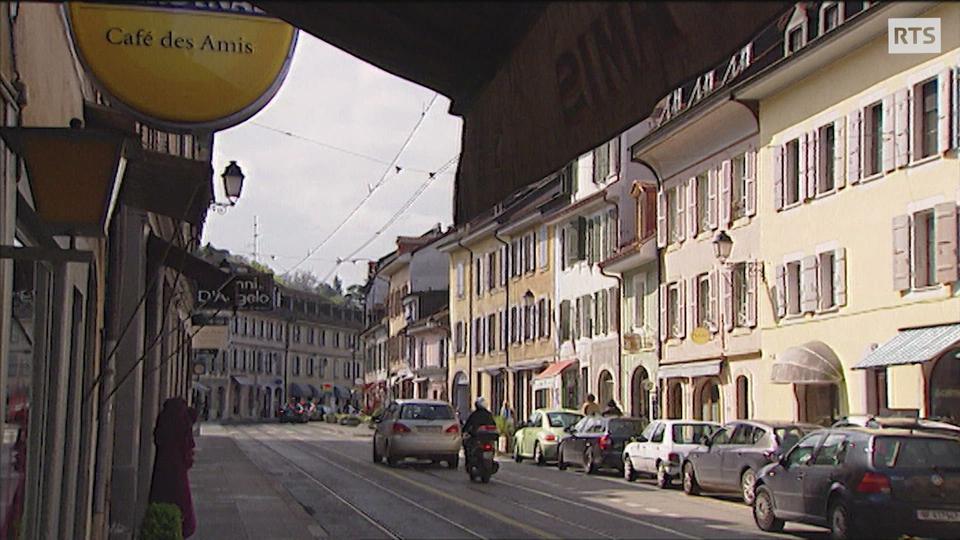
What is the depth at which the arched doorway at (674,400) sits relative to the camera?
40094 mm

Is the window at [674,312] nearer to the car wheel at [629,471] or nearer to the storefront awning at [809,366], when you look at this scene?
the storefront awning at [809,366]

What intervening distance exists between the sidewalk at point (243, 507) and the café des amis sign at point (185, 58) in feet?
34.6

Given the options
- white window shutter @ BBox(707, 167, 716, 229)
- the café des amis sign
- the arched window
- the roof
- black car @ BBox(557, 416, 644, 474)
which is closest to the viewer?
the roof

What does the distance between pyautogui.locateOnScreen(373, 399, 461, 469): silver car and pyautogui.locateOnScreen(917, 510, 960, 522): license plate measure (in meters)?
18.2

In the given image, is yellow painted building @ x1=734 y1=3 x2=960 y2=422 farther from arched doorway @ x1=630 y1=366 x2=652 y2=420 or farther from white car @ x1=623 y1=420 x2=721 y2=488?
arched doorway @ x1=630 y1=366 x2=652 y2=420

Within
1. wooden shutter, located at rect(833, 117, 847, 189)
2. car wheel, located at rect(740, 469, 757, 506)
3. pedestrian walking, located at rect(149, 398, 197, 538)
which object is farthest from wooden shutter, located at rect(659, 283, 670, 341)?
pedestrian walking, located at rect(149, 398, 197, 538)

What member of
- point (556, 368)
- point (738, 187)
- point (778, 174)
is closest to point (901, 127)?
point (778, 174)

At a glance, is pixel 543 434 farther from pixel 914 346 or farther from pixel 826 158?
pixel 914 346

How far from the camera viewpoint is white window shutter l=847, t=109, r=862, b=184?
28.4 m

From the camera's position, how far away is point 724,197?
120 ft

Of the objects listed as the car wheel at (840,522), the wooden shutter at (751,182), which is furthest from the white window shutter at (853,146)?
the car wheel at (840,522)

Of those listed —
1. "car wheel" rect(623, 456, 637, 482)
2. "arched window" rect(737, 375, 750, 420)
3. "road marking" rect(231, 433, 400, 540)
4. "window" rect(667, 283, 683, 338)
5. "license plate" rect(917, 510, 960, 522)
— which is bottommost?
"road marking" rect(231, 433, 400, 540)

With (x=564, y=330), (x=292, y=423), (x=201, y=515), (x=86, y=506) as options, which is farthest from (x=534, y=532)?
(x=292, y=423)

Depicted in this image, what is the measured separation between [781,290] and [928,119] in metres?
7.63
